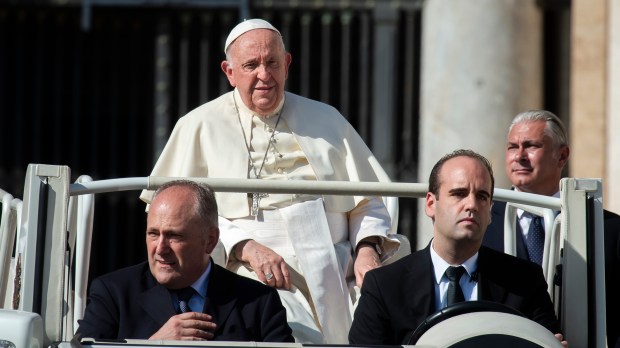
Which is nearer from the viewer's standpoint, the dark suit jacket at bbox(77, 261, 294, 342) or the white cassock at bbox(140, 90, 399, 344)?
the dark suit jacket at bbox(77, 261, 294, 342)

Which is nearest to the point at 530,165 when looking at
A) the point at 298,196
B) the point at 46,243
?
the point at 298,196

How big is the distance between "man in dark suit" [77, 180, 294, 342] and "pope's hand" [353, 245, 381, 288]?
0.85 meters

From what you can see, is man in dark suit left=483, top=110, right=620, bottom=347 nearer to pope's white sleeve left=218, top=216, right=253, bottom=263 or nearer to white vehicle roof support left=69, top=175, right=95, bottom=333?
pope's white sleeve left=218, top=216, right=253, bottom=263

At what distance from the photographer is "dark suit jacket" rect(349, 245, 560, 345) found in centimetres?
521

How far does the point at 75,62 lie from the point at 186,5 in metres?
0.87

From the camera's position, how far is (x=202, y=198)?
528 cm

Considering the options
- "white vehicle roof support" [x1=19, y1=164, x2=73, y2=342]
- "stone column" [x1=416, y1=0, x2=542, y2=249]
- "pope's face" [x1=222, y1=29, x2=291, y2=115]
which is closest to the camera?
"white vehicle roof support" [x1=19, y1=164, x2=73, y2=342]

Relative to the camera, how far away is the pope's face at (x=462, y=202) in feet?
17.0

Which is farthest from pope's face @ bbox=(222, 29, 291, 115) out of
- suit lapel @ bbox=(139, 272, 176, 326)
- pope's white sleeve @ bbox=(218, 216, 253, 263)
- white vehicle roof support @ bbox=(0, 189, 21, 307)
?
suit lapel @ bbox=(139, 272, 176, 326)

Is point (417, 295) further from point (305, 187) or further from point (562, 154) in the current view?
point (562, 154)

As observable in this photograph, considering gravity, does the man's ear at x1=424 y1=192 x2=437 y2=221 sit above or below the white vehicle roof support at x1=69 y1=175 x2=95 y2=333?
above

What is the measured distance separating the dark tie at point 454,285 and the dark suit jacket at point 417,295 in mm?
53

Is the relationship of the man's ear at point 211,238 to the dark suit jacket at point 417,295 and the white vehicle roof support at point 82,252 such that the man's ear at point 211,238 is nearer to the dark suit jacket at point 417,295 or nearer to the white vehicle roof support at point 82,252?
the dark suit jacket at point 417,295

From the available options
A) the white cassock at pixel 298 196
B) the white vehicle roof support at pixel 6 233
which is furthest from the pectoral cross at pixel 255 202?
the white vehicle roof support at pixel 6 233
